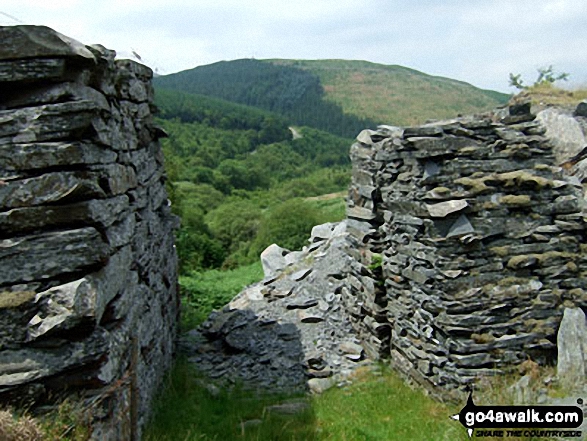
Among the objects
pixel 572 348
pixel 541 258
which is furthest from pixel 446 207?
pixel 572 348

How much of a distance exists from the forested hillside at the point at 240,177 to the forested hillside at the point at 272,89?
21.0 feet

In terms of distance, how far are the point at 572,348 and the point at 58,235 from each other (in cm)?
616

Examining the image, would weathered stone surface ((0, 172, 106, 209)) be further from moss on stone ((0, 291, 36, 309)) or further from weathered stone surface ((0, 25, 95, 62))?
weathered stone surface ((0, 25, 95, 62))

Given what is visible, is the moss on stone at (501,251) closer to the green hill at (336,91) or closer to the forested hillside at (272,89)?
the green hill at (336,91)

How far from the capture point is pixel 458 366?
6781mm

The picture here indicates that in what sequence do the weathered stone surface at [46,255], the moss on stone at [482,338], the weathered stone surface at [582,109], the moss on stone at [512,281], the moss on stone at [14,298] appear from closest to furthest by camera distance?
the moss on stone at [14,298] → the weathered stone surface at [46,255] → the moss on stone at [482,338] → the moss on stone at [512,281] → the weathered stone surface at [582,109]

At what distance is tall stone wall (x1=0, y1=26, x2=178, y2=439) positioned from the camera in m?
3.51

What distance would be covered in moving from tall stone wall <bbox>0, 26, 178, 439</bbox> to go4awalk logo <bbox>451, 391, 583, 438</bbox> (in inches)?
135

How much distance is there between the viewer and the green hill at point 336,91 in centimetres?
8856

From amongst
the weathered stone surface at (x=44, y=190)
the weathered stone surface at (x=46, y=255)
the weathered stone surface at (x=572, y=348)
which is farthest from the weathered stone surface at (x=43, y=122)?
the weathered stone surface at (x=572, y=348)

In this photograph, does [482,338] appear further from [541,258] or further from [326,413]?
[326,413]

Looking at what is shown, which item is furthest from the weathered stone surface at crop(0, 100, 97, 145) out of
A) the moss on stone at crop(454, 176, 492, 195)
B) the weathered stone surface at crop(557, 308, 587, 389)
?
the weathered stone surface at crop(557, 308, 587, 389)

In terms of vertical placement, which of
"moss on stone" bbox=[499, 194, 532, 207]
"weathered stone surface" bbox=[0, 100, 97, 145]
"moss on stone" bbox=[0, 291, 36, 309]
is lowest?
"moss on stone" bbox=[0, 291, 36, 309]

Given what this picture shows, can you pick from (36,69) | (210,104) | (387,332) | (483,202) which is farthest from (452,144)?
(210,104)
